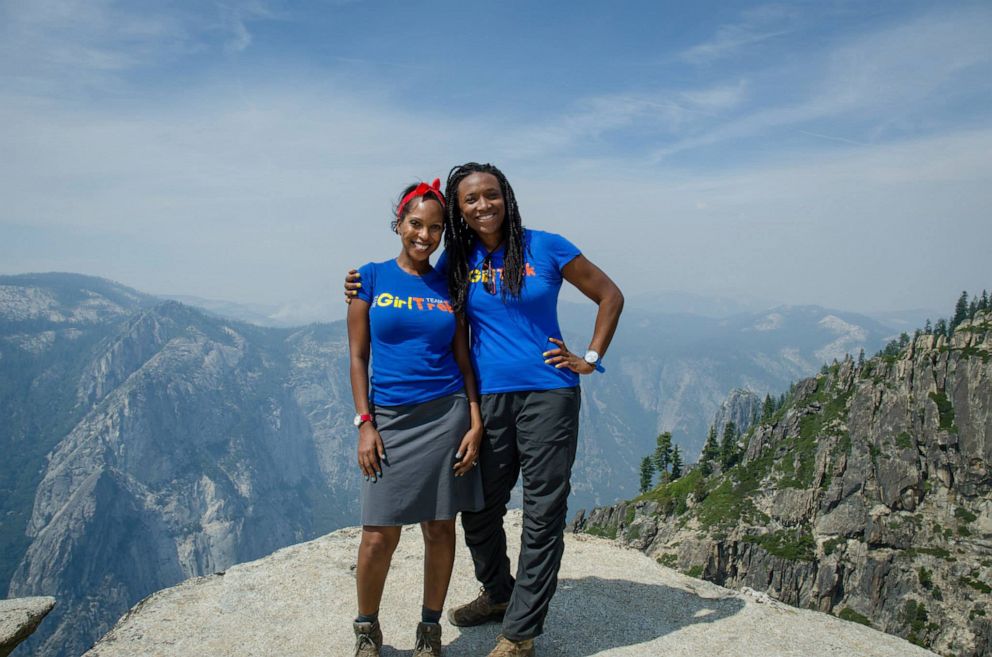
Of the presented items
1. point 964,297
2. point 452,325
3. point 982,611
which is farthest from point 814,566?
point 452,325

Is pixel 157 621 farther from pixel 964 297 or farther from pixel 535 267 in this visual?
pixel 964 297

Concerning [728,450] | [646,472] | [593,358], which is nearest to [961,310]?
[728,450]

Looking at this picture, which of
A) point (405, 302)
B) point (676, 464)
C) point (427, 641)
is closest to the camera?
point (405, 302)

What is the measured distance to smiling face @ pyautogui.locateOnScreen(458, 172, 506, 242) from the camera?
246 inches

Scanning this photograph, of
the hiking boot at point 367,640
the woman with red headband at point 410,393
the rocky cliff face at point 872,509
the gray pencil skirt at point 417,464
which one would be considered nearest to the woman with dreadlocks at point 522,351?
the woman with red headband at point 410,393

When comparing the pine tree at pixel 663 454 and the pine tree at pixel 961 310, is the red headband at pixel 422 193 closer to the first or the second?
the pine tree at pixel 663 454

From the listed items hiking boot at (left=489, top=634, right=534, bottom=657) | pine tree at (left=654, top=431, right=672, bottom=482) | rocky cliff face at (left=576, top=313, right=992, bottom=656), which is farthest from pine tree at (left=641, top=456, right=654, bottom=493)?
hiking boot at (left=489, top=634, right=534, bottom=657)

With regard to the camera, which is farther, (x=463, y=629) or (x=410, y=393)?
(x=463, y=629)

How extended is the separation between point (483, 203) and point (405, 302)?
1.23m

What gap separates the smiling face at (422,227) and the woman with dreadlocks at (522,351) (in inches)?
11.3

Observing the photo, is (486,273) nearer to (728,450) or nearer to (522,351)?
(522,351)

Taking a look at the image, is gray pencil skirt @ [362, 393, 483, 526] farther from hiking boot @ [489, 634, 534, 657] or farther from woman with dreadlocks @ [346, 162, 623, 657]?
hiking boot @ [489, 634, 534, 657]

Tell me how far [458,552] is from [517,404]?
5280 mm

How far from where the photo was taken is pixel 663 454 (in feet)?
414
